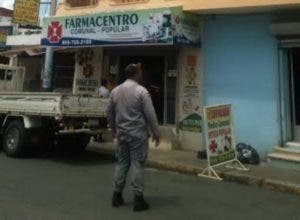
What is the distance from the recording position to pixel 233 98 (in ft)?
44.0

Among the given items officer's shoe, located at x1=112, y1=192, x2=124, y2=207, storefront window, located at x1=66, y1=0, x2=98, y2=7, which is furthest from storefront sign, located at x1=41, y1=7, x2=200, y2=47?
officer's shoe, located at x1=112, y1=192, x2=124, y2=207

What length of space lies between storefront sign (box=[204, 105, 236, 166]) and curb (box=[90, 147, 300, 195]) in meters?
0.40

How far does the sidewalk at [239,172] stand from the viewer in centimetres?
991

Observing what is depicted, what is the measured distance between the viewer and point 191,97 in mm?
14234

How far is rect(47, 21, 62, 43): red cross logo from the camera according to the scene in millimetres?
15523

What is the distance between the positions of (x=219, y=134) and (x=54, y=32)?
6.76 metres

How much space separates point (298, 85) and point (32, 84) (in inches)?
417

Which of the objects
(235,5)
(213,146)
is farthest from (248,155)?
(235,5)

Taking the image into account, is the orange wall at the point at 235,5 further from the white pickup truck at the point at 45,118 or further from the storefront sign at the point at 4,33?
the storefront sign at the point at 4,33

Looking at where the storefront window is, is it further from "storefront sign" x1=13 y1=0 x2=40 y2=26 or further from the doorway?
the doorway

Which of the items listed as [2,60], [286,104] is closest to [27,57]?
[2,60]

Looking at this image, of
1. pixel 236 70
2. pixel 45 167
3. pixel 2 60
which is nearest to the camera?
pixel 45 167

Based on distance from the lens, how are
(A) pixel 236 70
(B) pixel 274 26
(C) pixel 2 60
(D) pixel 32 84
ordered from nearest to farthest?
(B) pixel 274 26
(A) pixel 236 70
(D) pixel 32 84
(C) pixel 2 60

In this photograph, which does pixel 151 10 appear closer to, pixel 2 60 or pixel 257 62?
pixel 257 62
